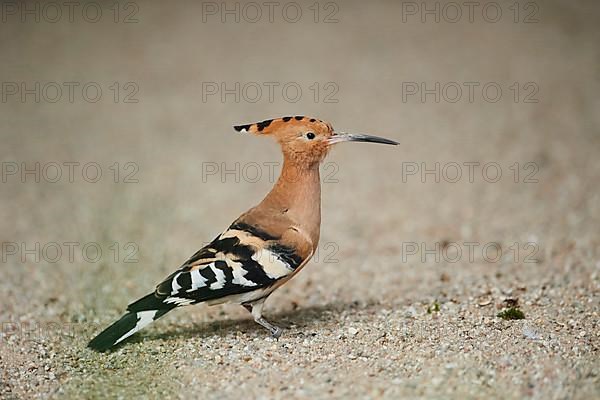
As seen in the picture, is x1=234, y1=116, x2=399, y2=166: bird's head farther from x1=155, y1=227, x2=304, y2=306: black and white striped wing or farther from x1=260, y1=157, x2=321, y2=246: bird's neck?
x1=155, y1=227, x2=304, y2=306: black and white striped wing

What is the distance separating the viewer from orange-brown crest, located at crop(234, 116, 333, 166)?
11.0ft

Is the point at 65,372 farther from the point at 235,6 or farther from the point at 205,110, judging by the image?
the point at 235,6

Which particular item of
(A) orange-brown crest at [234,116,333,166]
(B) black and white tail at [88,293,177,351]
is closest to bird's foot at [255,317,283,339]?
(B) black and white tail at [88,293,177,351]

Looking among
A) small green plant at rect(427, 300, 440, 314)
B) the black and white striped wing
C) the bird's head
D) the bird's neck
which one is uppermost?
the bird's head

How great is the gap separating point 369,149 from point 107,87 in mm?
3230

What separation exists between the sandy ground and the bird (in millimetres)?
179

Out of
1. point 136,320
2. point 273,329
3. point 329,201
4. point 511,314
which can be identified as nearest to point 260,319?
point 273,329

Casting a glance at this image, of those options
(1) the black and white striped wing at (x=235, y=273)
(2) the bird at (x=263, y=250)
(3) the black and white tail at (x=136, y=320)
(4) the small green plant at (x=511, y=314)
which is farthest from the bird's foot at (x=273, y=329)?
(4) the small green plant at (x=511, y=314)

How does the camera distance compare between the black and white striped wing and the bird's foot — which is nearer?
the black and white striped wing

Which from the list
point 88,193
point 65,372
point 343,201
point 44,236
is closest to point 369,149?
point 343,201

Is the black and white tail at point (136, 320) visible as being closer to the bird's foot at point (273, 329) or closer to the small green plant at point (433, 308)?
the bird's foot at point (273, 329)

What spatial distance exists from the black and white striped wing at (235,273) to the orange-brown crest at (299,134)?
0.40 meters

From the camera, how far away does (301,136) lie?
3.35 m

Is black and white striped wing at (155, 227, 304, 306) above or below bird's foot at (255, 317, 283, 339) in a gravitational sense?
above
